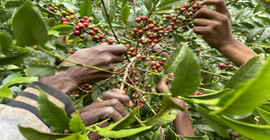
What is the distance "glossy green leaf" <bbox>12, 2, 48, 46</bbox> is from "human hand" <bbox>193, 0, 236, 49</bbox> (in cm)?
87

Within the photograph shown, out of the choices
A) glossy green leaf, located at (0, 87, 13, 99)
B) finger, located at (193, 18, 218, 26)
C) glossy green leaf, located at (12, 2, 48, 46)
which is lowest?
glossy green leaf, located at (0, 87, 13, 99)

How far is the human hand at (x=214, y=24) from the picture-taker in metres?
1.10

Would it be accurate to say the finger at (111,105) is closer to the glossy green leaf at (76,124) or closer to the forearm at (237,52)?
the glossy green leaf at (76,124)

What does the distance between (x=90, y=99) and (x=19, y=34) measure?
3.20 feet

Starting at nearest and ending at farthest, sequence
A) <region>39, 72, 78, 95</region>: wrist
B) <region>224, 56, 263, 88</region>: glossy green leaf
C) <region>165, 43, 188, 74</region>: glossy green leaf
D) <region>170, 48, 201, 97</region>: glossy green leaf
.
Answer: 1. <region>170, 48, 201, 97</region>: glossy green leaf
2. <region>224, 56, 263, 88</region>: glossy green leaf
3. <region>165, 43, 188, 74</region>: glossy green leaf
4. <region>39, 72, 78, 95</region>: wrist

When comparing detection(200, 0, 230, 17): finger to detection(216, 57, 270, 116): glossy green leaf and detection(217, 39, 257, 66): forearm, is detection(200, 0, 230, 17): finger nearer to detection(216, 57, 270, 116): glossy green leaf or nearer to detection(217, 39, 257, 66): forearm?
detection(217, 39, 257, 66): forearm

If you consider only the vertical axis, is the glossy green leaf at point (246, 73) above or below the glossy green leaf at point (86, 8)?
below

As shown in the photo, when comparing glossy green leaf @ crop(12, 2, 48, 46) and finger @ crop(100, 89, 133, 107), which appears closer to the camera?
glossy green leaf @ crop(12, 2, 48, 46)

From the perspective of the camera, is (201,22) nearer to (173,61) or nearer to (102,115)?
Answer: (173,61)

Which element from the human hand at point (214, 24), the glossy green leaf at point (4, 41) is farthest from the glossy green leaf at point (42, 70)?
the human hand at point (214, 24)

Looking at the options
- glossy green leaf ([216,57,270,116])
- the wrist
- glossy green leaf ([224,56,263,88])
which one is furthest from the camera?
the wrist

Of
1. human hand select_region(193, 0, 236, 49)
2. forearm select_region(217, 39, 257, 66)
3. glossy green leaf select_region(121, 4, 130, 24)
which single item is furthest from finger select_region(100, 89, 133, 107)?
forearm select_region(217, 39, 257, 66)

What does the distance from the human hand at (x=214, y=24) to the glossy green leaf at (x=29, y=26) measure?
87 centimetres

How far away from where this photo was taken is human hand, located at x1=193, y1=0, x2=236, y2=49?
1096 millimetres
